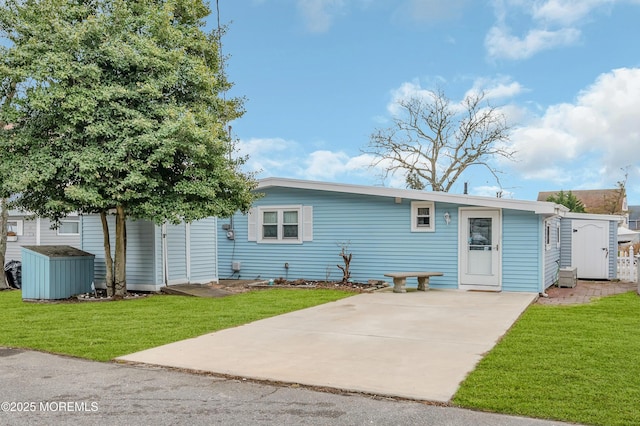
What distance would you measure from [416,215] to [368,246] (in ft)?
5.09

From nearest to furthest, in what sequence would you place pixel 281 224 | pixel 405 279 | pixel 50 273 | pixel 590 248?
1. pixel 50 273
2. pixel 405 279
3. pixel 281 224
4. pixel 590 248

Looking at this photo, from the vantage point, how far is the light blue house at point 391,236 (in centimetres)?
1185

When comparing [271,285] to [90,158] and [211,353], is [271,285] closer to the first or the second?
[90,158]

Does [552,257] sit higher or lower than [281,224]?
lower

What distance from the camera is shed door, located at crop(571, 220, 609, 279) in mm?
15430

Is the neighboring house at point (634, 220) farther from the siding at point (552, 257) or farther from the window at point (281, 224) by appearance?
the window at point (281, 224)

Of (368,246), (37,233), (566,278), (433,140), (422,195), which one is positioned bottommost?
(566,278)

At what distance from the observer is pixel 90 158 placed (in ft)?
32.7

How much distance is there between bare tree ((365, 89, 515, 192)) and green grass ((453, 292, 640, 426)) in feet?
70.4

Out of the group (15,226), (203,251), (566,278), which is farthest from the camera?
(15,226)

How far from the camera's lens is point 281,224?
14.6m

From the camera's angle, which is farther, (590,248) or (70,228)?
(70,228)

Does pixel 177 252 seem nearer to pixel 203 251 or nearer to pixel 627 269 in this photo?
pixel 203 251

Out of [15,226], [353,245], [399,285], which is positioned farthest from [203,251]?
[15,226]
